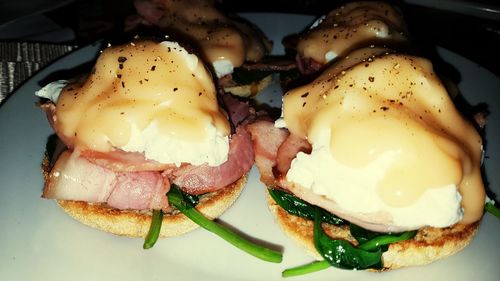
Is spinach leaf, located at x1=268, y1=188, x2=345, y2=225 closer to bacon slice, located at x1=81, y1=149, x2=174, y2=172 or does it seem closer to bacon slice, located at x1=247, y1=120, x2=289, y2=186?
bacon slice, located at x1=247, y1=120, x2=289, y2=186

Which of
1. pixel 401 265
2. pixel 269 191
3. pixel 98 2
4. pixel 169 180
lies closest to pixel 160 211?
pixel 169 180

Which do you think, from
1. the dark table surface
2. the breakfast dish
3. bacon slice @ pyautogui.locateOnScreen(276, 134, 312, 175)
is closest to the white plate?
bacon slice @ pyautogui.locateOnScreen(276, 134, 312, 175)

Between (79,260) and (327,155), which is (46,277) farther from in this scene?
(327,155)

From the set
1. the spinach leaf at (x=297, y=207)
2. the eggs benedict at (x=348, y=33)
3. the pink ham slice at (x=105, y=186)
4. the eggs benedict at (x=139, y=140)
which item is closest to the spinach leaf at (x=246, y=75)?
the eggs benedict at (x=348, y=33)

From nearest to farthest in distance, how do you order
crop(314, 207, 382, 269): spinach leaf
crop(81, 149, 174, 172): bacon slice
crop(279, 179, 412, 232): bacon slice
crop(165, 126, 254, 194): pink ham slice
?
crop(279, 179, 412, 232): bacon slice < crop(314, 207, 382, 269): spinach leaf < crop(81, 149, 174, 172): bacon slice < crop(165, 126, 254, 194): pink ham slice

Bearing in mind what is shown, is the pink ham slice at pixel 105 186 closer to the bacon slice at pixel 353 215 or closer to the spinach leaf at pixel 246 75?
the bacon slice at pixel 353 215
